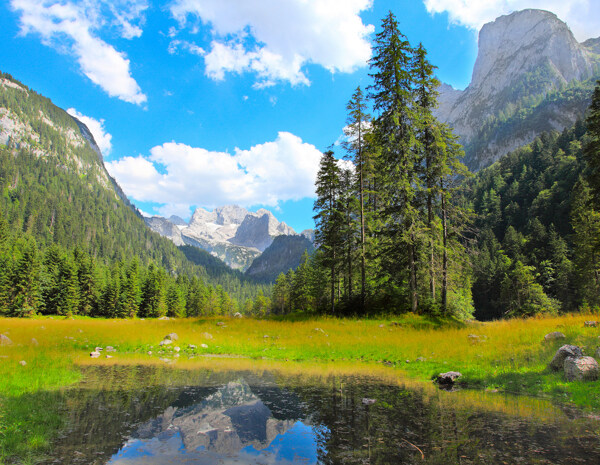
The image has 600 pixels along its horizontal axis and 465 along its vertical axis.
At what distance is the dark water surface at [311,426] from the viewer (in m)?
4.66

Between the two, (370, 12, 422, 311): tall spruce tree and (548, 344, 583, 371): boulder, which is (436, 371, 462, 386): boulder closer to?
(548, 344, 583, 371): boulder

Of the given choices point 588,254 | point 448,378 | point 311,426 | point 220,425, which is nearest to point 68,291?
point 220,425

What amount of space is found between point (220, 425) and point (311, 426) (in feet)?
6.04

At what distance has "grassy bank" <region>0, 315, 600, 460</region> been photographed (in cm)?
728

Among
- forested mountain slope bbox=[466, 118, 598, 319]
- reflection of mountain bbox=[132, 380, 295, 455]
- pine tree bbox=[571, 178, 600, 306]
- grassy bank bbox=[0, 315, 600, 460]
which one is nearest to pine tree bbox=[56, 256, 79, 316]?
grassy bank bbox=[0, 315, 600, 460]

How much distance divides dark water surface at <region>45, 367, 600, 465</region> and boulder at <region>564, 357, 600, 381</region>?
213 centimetres

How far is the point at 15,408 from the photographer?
645 cm

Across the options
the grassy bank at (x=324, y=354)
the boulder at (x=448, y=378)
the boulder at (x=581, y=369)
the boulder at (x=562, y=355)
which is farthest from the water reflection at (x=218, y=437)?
the boulder at (x=562, y=355)

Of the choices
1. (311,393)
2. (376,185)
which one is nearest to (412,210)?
(376,185)

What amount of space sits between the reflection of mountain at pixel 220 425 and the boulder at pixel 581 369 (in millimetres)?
7939

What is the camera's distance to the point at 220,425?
627cm

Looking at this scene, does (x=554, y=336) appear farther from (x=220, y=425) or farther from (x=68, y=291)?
(x=68, y=291)

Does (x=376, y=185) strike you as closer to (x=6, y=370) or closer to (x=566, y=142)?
(x=6, y=370)

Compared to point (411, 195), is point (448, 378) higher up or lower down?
lower down
